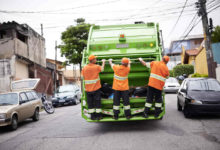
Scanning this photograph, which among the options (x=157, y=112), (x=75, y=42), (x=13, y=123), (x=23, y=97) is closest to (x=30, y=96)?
(x=23, y=97)

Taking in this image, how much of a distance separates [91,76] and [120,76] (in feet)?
2.68

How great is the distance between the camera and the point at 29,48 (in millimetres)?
24375

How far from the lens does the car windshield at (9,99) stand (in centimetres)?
941

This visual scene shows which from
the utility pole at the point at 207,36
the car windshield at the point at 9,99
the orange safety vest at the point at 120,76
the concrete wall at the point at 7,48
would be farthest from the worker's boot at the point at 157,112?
the concrete wall at the point at 7,48

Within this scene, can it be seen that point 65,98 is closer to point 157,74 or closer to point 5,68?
point 5,68

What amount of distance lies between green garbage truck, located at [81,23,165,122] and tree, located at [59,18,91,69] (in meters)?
23.8

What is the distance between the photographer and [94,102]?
684 centimetres

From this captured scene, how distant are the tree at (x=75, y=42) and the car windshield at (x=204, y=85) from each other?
23.8m

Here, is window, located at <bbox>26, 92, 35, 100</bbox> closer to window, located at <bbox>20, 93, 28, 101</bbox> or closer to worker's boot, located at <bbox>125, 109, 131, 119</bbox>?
window, located at <bbox>20, 93, 28, 101</bbox>

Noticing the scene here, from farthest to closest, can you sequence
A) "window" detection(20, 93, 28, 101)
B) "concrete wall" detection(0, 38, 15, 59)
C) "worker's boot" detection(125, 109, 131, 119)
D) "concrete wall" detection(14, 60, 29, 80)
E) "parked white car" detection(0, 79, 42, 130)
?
"concrete wall" detection(14, 60, 29, 80) < "concrete wall" detection(0, 38, 15, 59) < "window" detection(20, 93, 28, 101) < "parked white car" detection(0, 79, 42, 130) < "worker's boot" detection(125, 109, 131, 119)

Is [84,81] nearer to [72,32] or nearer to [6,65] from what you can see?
[6,65]

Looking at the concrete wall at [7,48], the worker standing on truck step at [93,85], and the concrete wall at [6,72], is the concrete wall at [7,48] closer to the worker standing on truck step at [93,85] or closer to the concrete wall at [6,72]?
the concrete wall at [6,72]

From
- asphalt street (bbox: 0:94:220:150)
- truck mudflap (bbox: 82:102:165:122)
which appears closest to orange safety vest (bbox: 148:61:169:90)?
truck mudflap (bbox: 82:102:165:122)

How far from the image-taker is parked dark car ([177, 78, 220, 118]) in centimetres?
766
